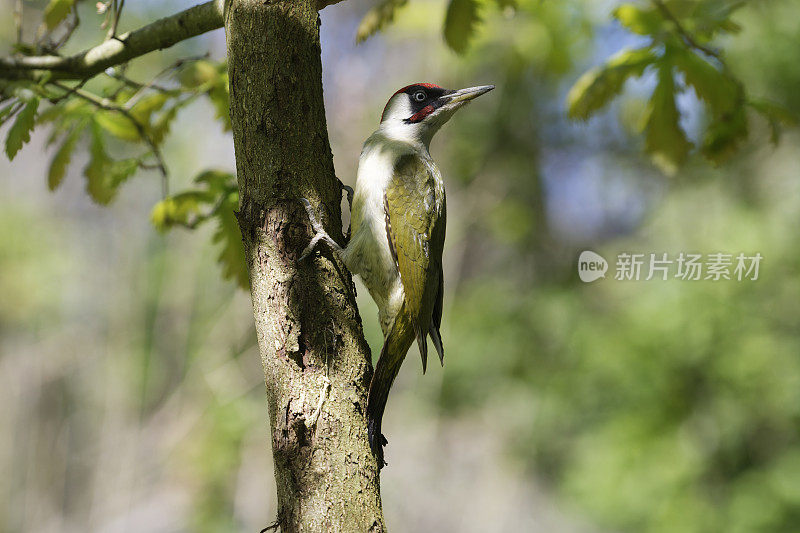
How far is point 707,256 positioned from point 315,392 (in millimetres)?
4351

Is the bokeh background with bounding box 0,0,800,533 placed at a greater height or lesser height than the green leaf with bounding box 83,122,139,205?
lesser

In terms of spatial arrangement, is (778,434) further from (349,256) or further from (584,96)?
(349,256)

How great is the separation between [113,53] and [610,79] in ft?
5.34

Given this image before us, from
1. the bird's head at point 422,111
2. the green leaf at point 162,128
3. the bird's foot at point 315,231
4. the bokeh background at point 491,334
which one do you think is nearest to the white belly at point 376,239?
the bird's head at point 422,111

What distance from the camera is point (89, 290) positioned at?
8.67m

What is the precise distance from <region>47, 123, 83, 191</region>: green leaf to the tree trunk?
2.92 feet

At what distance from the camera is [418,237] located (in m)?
2.40

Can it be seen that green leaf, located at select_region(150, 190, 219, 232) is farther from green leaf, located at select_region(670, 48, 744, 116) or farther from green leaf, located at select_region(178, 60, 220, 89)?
green leaf, located at select_region(670, 48, 744, 116)

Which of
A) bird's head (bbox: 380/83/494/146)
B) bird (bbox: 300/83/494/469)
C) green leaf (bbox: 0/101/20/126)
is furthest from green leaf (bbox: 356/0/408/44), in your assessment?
green leaf (bbox: 0/101/20/126)

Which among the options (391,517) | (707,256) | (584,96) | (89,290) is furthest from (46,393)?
(584,96)

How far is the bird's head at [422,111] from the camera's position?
281cm

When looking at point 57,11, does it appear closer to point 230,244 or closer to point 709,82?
point 230,244

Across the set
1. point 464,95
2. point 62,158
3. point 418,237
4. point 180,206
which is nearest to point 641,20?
point 464,95

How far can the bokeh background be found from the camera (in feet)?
16.2
